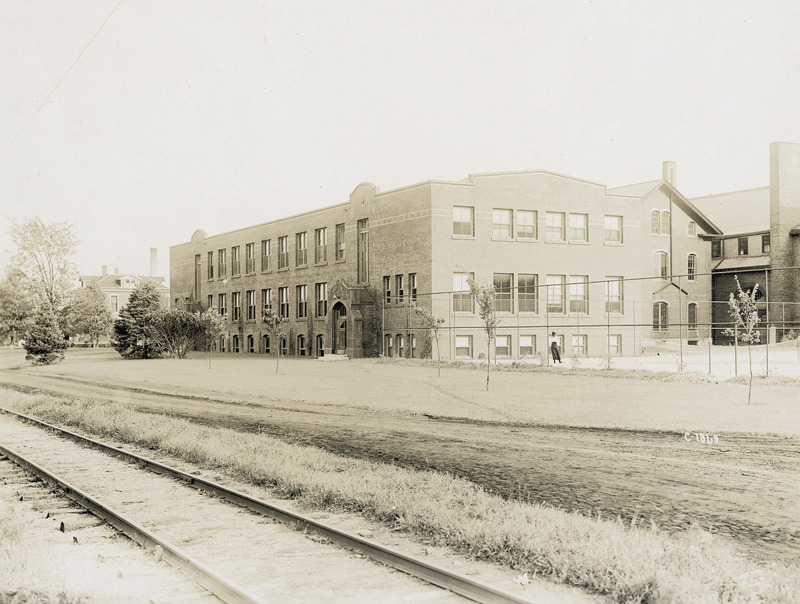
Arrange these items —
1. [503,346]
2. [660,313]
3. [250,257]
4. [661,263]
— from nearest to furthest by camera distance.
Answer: [503,346]
[660,313]
[661,263]
[250,257]

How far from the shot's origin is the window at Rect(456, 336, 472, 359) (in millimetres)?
38750

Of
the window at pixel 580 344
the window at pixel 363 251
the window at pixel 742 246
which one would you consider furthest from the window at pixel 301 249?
the window at pixel 742 246

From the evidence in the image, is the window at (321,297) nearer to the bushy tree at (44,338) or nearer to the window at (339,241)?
the window at (339,241)

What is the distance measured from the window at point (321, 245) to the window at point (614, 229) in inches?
746

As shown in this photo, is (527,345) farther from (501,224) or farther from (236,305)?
(236,305)

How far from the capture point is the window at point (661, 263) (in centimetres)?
5312

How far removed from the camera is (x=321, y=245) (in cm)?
5022

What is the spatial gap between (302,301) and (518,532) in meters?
45.0

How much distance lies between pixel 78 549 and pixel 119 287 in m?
89.3

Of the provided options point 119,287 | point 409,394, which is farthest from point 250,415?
point 119,287

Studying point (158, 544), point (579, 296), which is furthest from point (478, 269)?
point (158, 544)

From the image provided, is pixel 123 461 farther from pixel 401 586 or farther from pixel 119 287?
pixel 119 287

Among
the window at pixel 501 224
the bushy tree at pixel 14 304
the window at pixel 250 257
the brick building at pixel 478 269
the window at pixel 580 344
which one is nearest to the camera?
the bushy tree at pixel 14 304

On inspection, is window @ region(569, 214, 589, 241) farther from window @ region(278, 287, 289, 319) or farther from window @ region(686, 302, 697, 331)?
window @ region(278, 287, 289, 319)
